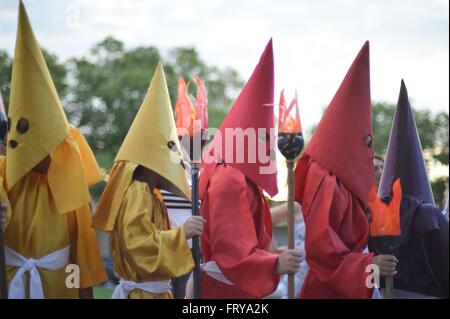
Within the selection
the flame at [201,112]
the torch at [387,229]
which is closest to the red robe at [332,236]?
the torch at [387,229]

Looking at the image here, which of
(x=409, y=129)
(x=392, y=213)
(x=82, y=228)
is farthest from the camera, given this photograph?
(x=409, y=129)

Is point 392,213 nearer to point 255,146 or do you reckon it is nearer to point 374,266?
point 374,266

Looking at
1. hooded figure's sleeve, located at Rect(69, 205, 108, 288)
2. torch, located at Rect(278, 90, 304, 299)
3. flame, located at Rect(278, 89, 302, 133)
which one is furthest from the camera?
hooded figure's sleeve, located at Rect(69, 205, 108, 288)

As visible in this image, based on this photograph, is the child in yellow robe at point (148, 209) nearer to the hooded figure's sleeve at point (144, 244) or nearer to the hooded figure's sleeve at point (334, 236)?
the hooded figure's sleeve at point (144, 244)

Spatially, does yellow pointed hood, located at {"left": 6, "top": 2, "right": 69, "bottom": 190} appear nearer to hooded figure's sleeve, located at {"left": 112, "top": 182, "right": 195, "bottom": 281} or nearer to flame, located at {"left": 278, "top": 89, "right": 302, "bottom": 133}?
hooded figure's sleeve, located at {"left": 112, "top": 182, "right": 195, "bottom": 281}

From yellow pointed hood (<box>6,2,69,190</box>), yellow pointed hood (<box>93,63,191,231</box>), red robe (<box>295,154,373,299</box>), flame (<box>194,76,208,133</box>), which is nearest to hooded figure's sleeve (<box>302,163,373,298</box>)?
red robe (<box>295,154,373,299</box>)

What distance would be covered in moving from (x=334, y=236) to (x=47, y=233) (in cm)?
152

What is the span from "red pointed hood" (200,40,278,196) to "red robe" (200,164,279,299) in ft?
0.19

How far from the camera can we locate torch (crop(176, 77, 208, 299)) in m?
3.78

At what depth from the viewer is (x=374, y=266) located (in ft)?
13.0

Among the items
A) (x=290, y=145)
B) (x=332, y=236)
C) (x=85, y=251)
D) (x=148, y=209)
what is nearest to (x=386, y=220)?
(x=332, y=236)

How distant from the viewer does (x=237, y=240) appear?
157 inches
